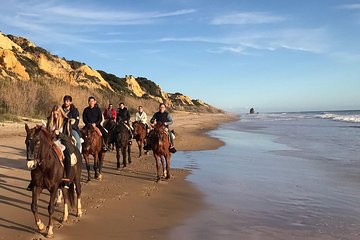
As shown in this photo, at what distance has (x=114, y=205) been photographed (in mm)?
7703

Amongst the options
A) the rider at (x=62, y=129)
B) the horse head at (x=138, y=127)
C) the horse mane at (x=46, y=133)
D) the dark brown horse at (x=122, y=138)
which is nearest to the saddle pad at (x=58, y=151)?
the rider at (x=62, y=129)

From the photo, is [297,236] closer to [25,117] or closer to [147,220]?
[147,220]

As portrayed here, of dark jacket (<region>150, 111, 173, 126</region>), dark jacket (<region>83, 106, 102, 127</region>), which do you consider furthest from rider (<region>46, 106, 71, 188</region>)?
dark jacket (<region>150, 111, 173, 126</region>)

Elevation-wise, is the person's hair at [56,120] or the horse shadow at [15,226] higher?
the person's hair at [56,120]

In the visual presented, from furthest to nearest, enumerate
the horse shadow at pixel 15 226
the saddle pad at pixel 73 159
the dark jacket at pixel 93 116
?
the dark jacket at pixel 93 116, the saddle pad at pixel 73 159, the horse shadow at pixel 15 226

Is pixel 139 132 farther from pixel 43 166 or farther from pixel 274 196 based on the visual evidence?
pixel 43 166

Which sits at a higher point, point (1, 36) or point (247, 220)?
point (1, 36)

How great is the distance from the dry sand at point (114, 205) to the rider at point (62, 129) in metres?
0.93

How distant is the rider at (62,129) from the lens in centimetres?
627

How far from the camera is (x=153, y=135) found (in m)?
10.9

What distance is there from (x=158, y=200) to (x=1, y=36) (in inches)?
1799

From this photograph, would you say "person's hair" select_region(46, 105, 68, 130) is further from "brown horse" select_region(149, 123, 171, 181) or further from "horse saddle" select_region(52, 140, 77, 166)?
"brown horse" select_region(149, 123, 171, 181)

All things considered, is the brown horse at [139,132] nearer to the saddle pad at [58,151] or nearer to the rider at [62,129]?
the rider at [62,129]

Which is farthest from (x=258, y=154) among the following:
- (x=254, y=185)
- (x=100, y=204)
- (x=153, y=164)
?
(x=100, y=204)
